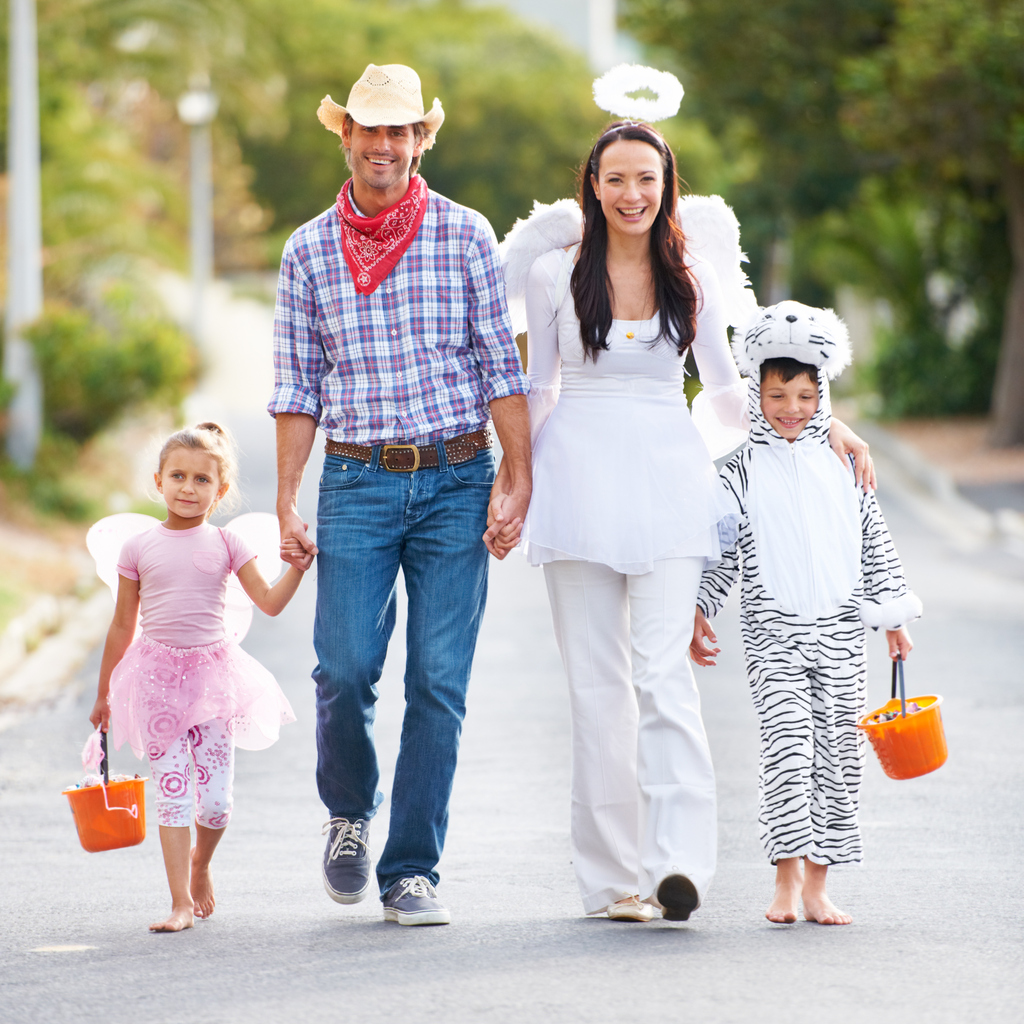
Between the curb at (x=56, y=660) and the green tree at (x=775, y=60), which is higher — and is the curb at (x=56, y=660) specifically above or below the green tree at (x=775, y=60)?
below

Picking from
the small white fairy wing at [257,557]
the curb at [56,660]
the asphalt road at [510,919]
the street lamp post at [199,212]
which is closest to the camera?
the asphalt road at [510,919]

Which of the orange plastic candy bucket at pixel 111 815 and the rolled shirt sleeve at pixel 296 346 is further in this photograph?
the rolled shirt sleeve at pixel 296 346

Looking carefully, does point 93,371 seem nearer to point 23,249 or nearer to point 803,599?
point 23,249

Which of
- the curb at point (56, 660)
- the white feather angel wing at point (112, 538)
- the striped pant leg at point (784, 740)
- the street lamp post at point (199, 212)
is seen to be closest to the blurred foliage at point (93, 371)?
the curb at point (56, 660)

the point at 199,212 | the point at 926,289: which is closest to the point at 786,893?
the point at 926,289

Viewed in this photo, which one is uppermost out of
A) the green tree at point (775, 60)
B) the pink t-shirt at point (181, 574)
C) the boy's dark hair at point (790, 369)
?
the green tree at point (775, 60)

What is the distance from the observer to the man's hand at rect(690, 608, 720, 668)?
468cm

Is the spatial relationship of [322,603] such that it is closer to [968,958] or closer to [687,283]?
[687,283]

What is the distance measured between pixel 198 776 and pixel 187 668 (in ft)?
0.97

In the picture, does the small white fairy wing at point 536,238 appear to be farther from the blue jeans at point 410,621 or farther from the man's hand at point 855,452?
the man's hand at point 855,452

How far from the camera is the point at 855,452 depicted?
479cm

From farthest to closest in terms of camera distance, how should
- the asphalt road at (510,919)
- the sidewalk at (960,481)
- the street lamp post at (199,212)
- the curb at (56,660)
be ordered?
the street lamp post at (199,212)
the sidewalk at (960,481)
the curb at (56,660)
the asphalt road at (510,919)

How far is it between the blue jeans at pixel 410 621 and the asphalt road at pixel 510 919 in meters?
0.35

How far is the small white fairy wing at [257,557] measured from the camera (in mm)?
A: 4828
